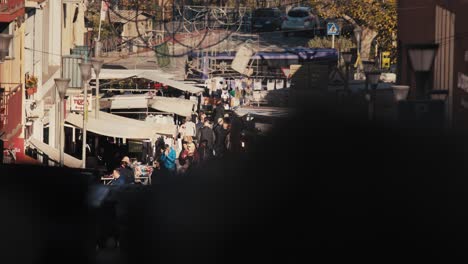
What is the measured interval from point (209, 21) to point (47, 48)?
14.2 ft

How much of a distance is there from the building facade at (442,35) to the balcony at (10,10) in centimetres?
633

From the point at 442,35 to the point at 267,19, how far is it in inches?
923

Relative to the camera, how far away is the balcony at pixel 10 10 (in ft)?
55.1

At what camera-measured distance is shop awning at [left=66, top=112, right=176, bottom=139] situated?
18.9 meters

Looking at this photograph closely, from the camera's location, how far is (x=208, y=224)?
3127 millimetres

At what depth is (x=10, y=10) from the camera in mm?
17016

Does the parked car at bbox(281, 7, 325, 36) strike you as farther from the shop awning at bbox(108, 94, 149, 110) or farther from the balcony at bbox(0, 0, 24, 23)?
the balcony at bbox(0, 0, 24, 23)

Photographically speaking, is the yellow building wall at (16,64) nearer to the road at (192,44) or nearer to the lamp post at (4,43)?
the lamp post at (4,43)

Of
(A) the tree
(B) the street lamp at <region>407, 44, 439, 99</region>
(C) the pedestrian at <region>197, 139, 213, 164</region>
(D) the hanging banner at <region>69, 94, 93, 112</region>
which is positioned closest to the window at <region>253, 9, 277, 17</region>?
(A) the tree

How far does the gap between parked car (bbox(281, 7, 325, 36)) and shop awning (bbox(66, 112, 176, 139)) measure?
22156 millimetres

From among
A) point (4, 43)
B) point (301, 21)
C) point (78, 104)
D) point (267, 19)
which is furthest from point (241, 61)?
point (4, 43)

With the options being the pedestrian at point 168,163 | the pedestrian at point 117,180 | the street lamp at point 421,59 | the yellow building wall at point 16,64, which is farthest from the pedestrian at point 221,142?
the yellow building wall at point 16,64

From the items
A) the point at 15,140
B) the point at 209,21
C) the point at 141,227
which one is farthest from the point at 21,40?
the point at 141,227

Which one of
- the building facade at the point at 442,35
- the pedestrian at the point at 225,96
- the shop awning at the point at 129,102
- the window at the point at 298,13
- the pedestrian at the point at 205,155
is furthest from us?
the window at the point at 298,13
